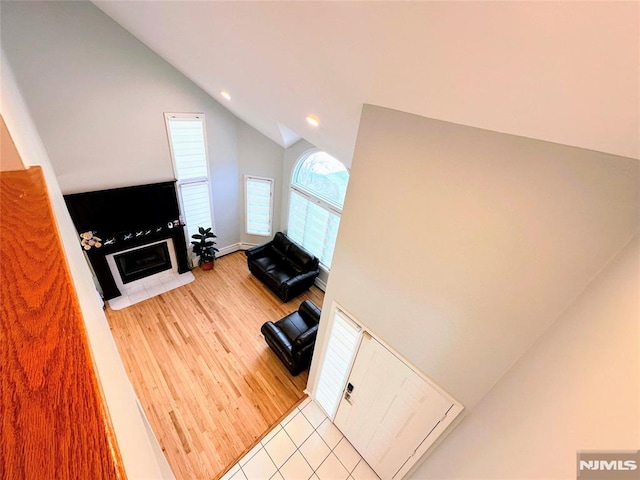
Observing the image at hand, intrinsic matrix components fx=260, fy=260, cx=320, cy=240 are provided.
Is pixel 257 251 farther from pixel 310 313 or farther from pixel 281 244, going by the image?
pixel 310 313

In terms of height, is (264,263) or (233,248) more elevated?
(264,263)

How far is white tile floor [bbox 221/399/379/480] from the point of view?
2.97 m

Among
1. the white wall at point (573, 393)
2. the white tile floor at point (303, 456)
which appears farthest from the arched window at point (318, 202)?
the white wall at point (573, 393)

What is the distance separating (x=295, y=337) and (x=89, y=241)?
12.4 feet

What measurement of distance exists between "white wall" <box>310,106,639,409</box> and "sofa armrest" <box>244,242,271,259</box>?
3.93m

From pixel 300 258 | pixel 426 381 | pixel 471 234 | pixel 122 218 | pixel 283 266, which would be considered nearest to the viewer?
pixel 471 234

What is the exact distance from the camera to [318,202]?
18.2 ft

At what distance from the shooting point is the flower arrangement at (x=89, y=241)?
14.0ft

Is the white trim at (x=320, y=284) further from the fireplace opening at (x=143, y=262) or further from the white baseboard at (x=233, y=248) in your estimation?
the fireplace opening at (x=143, y=262)

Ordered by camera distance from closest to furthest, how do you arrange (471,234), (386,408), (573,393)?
1. (573,393)
2. (471,234)
3. (386,408)

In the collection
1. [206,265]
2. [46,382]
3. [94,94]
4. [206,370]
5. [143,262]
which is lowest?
[206,370]

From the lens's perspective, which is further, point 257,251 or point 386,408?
point 257,251

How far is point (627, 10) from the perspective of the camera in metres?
0.61

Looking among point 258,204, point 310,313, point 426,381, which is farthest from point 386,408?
point 258,204
